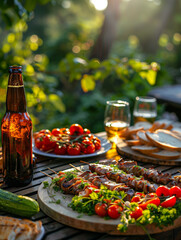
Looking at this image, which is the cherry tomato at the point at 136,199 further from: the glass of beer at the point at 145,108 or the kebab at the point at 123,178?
the glass of beer at the point at 145,108

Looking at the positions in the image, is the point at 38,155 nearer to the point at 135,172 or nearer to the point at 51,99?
the point at 135,172

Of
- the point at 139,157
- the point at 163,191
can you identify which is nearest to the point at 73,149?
Answer: the point at 139,157

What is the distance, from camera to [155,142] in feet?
8.77

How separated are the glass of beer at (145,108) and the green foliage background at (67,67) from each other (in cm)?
47

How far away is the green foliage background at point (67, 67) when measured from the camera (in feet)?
11.9

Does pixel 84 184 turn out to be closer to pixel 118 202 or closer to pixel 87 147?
pixel 118 202

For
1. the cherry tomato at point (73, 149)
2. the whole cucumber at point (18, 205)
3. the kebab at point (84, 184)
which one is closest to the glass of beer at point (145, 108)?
the cherry tomato at point (73, 149)

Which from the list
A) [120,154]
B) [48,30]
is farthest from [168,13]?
[120,154]

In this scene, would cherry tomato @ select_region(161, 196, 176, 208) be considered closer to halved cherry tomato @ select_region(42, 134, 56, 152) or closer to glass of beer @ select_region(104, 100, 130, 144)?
halved cherry tomato @ select_region(42, 134, 56, 152)

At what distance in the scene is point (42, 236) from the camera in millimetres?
1433

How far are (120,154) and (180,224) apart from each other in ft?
3.91

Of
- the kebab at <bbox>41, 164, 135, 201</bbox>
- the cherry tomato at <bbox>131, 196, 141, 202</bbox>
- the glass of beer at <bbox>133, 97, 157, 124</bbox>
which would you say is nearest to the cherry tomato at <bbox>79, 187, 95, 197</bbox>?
the kebab at <bbox>41, 164, 135, 201</bbox>

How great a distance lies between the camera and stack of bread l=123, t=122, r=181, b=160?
2609 mm

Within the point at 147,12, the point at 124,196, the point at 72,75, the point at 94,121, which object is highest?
the point at 147,12
